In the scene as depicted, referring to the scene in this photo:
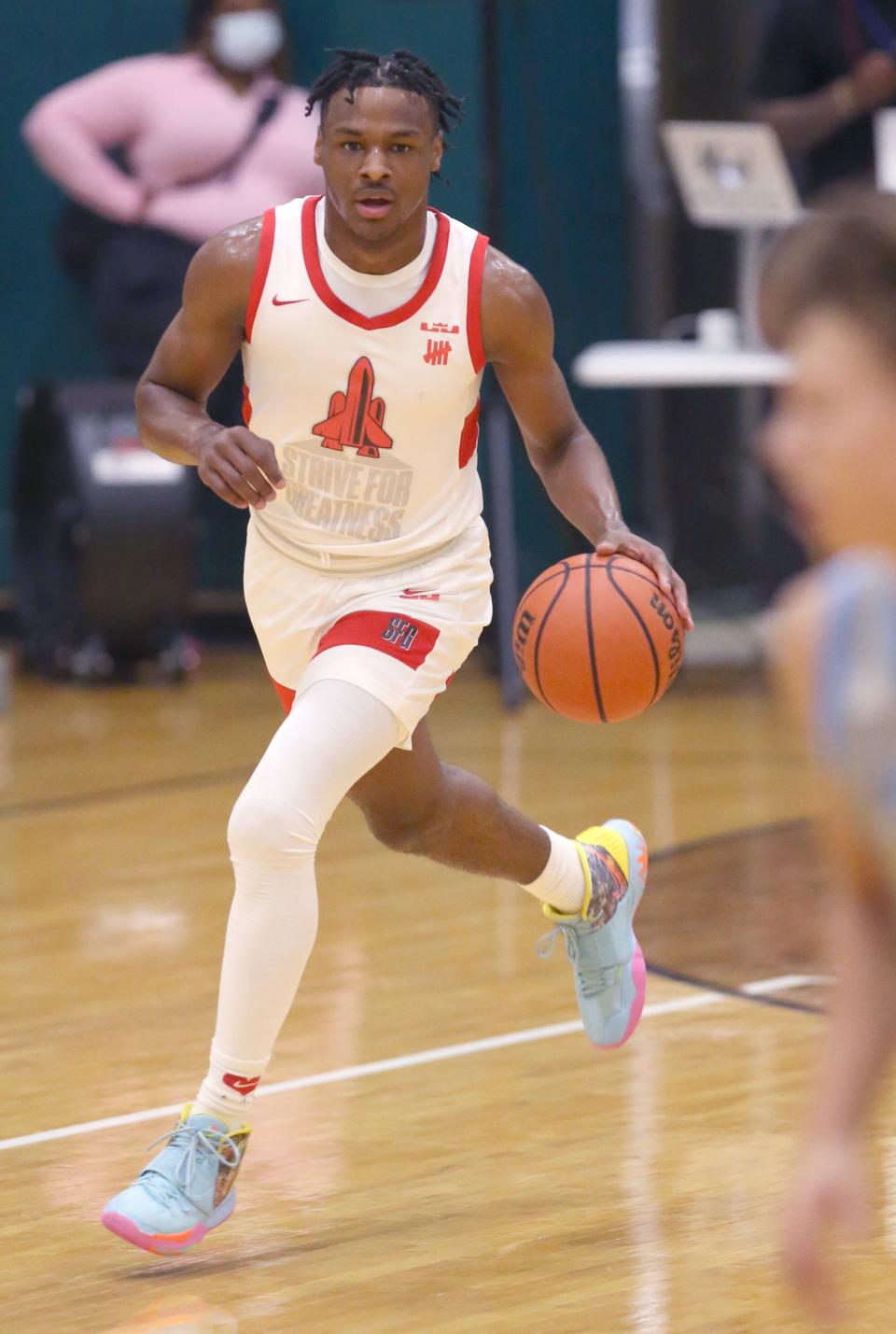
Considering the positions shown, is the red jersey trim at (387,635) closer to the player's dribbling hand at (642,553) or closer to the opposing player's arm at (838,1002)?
the player's dribbling hand at (642,553)

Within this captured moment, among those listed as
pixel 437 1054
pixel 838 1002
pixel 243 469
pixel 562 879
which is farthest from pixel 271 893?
pixel 838 1002

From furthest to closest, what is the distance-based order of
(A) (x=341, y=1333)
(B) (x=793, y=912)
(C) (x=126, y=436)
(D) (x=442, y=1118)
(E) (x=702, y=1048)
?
(C) (x=126, y=436) → (B) (x=793, y=912) → (E) (x=702, y=1048) → (D) (x=442, y=1118) → (A) (x=341, y=1333)

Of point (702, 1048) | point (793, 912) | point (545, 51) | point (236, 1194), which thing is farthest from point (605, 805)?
point (545, 51)

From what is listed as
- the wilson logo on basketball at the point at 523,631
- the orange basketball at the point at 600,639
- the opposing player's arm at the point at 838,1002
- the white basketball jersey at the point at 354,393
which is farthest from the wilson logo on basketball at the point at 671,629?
the opposing player's arm at the point at 838,1002

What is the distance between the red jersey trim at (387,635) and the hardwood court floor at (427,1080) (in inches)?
31.7

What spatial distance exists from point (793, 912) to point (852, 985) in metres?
3.41

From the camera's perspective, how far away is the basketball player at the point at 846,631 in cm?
168

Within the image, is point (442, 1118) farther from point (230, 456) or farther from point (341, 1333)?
point (230, 456)

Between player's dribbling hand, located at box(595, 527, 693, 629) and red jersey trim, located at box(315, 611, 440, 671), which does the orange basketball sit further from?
red jersey trim, located at box(315, 611, 440, 671)

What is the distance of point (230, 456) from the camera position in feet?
10.3

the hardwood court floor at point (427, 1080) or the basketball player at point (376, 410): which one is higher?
the basketball player at point (376, 410)

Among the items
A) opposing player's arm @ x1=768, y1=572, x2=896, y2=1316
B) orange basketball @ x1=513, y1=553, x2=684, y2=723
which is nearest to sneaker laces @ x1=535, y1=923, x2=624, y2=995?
orange basketball @ x1=513, y1=553, x2=684, y2=723

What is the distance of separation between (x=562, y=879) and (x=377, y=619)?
72cm

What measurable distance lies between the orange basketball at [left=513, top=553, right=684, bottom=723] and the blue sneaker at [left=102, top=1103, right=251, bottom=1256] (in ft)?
2.97
